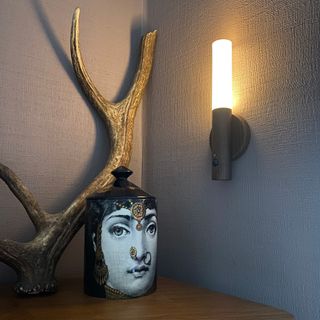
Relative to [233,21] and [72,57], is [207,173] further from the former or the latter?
[72,57]

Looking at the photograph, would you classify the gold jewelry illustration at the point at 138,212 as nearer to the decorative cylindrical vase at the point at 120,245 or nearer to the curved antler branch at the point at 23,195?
the decorative cylindrical vase at the point at 120,245

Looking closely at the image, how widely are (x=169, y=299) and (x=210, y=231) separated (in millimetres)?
205

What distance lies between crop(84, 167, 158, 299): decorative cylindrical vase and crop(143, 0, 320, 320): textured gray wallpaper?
188 mm

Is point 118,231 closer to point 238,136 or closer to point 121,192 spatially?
point 121,192

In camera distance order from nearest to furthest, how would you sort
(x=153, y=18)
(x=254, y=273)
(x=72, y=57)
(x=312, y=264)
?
(x=312, y=264) → (x=254, y=273) → (x=72, y=57) → (x=153, y=18)

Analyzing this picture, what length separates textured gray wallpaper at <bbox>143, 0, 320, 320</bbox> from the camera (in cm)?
74

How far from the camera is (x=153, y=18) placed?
118 centimetres

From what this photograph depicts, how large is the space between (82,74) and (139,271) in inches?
20.6

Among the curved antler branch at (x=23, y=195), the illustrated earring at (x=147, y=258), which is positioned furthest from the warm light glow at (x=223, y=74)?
the curved antler branch at (x=23, y=195)

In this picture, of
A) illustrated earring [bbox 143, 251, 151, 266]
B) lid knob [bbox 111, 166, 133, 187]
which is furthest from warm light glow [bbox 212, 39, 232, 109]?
illustrated earring [bbox 143, 251, 151, 266]

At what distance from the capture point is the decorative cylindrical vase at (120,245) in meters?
0.79

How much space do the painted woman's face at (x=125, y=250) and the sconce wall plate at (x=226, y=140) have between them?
0.20 m

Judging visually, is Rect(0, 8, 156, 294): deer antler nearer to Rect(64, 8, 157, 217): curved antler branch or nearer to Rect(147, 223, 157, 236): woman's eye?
Rect(64, 8, 157, 217): curved antler branch

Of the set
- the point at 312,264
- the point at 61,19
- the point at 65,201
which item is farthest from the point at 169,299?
the point at 61,19
